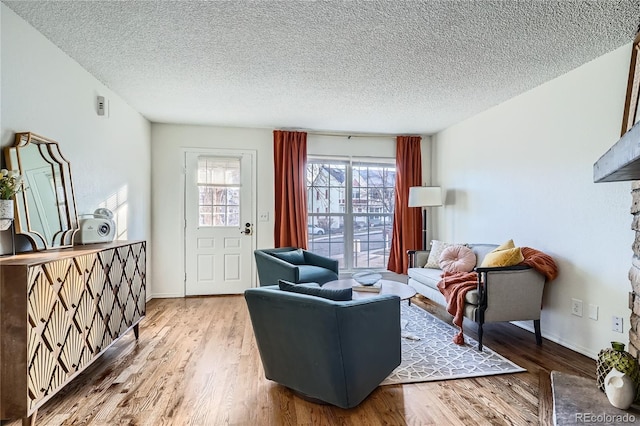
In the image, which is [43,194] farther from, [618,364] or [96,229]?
[618,364]

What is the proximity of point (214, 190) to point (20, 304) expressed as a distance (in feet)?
10.9

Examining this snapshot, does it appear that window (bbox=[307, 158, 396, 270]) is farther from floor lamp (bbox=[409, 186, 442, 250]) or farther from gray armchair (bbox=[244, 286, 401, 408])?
gray armchair (bbox=[244, 286, 401, 408])

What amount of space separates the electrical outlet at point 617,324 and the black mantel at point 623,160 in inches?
A: 77.3

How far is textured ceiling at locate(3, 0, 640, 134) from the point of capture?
213cm

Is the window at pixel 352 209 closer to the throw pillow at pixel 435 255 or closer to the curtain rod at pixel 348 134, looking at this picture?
the curtain rod at pixel 348 134

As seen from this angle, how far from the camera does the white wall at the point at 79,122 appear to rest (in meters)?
2.18

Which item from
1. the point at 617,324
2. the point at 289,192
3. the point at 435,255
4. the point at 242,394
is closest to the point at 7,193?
the point at 242,394

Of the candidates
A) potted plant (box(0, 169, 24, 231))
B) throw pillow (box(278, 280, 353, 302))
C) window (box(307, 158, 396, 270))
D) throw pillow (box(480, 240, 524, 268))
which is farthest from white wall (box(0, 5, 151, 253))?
throw pillow (box(480, 240, 524, 268))

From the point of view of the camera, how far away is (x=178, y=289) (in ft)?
15.9

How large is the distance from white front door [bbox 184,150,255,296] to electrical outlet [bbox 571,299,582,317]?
3731 millimetres

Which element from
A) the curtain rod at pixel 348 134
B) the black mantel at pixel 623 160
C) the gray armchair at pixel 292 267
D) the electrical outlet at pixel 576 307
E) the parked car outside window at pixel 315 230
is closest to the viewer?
the black mantel at pixel 623 160

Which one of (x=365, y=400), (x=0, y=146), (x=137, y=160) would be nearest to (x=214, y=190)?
(x=137, y=160)

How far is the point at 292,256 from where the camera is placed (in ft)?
14.6

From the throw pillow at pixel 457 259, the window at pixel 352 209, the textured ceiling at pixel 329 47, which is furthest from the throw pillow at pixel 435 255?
the textured ceiling at pixel 329 47
